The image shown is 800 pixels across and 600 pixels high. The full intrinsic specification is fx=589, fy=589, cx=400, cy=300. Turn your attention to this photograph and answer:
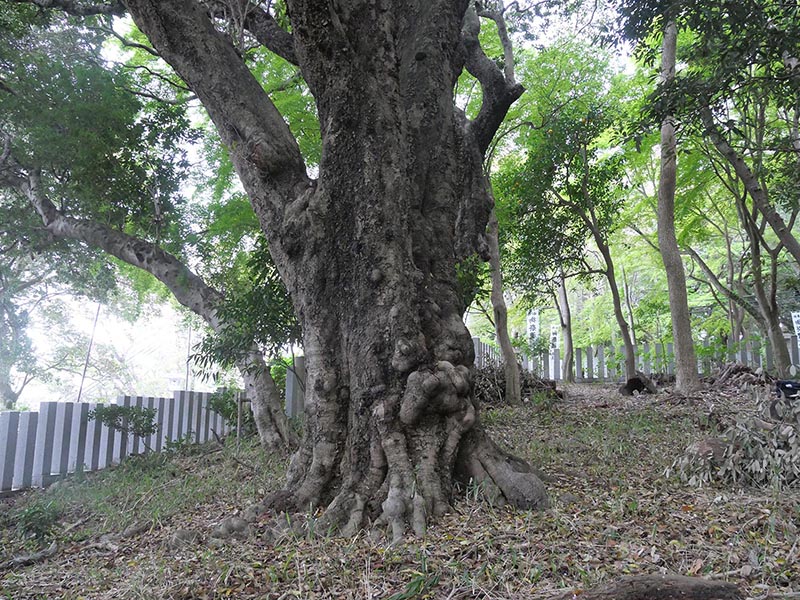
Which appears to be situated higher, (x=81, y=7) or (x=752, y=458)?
(x=81, y=7)

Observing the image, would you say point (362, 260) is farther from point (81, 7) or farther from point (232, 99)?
point (81, 7)

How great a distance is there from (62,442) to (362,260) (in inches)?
180

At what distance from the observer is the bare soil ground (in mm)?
2232

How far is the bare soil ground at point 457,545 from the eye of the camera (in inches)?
87.9

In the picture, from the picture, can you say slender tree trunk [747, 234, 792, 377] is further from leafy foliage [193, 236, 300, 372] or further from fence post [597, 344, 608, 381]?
leafy foliage [193, 236, 300, 372]

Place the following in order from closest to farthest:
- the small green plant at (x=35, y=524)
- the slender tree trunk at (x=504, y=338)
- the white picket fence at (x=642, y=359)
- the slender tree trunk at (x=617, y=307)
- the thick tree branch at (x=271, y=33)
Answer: the small green plant at (x=35, y=524) → the thick tree branch at (x=271, y=33) → the slender tree trunk at (x=504, y=338) → the slender tree trunk at (x=617, y=307) → the white picket fence at (x=642, y=359)

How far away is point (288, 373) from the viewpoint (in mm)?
7934

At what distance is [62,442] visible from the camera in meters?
6.08

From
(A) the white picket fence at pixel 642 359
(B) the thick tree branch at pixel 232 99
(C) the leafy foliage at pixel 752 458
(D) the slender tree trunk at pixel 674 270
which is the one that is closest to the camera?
(C) the leafy foliage at pixel 752 458

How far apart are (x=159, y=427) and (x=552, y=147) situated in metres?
7.38

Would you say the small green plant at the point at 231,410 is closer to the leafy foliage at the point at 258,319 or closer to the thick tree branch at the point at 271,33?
the leafy foliage at the point at 258,319

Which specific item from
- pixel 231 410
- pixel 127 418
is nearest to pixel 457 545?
pixel 127 418

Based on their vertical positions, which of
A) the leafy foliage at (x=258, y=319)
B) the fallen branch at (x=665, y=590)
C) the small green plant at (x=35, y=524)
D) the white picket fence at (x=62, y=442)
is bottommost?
the small green plant at (x=35, y=524)

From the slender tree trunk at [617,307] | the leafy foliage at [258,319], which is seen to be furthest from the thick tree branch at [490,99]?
the slender tree trunk at [617,307]
